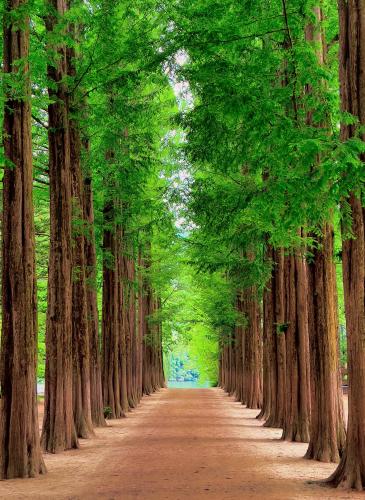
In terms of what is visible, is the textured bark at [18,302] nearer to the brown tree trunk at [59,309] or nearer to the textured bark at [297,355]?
the brown tree trunk at [59,309]

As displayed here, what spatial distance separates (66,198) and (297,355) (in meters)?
6.06

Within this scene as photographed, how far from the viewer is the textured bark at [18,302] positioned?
11430mm

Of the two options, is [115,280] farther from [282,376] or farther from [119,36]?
[119,36]

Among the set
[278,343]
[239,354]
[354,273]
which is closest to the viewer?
[354,273]

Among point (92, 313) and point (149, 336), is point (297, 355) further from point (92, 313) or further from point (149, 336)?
point (149, 336)

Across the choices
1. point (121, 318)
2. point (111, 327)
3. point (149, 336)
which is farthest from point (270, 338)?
point (149, 336)

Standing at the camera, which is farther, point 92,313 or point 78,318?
point 92,313

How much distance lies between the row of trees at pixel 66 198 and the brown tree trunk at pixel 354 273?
3.28 metres

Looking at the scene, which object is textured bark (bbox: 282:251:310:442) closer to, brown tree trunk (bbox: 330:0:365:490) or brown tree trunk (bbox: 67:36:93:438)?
brown tree trunk (bbox: 67:36:93:438)

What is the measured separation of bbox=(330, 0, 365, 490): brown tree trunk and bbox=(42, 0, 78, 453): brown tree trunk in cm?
668

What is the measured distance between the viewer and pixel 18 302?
37.8 ft

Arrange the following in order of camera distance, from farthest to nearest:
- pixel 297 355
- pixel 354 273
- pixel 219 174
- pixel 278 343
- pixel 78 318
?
pixel 219 174
pixel 278 343
pixel 78 318
pixel 297 355
pixel 354 273

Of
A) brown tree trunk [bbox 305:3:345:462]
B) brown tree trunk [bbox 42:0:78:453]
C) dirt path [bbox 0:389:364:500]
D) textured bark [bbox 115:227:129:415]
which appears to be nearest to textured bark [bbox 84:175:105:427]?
dirt path [bbox 0:389:364:500]

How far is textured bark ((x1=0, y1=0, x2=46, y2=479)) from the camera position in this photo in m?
11.4
